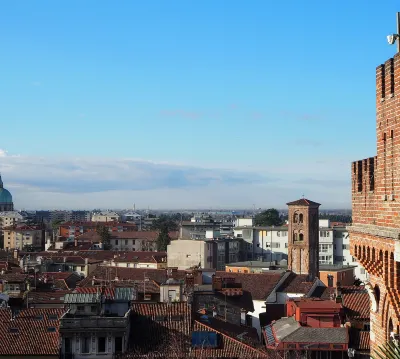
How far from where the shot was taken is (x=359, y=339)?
31703 millimetres

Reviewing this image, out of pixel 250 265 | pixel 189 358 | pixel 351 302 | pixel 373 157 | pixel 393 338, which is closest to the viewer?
pixel 393 338

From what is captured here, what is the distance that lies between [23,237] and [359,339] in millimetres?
119182

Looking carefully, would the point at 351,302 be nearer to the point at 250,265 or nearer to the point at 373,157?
the point at 373,157

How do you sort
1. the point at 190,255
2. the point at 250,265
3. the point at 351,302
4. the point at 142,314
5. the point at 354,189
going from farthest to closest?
the point at 190,255 < the point at 250,265 < the point at 351,302 < the point at 142,314 < the point at 354,189

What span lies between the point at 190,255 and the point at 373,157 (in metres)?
77.0

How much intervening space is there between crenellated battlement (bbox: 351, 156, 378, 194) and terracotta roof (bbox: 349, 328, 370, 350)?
67.8 ft

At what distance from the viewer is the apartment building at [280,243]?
334 feet

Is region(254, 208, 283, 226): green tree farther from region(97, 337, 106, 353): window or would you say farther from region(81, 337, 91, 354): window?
region(81, 337, 91, 354): window

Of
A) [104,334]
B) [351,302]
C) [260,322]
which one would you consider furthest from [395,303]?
[260,322]

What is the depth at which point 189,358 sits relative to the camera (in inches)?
1105

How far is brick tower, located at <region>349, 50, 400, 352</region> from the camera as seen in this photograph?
9641 millimetres

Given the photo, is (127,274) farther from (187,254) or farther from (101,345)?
(101,345)

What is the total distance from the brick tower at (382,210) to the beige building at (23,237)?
441ft

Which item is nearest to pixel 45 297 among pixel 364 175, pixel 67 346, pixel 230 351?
pixel 67 346
